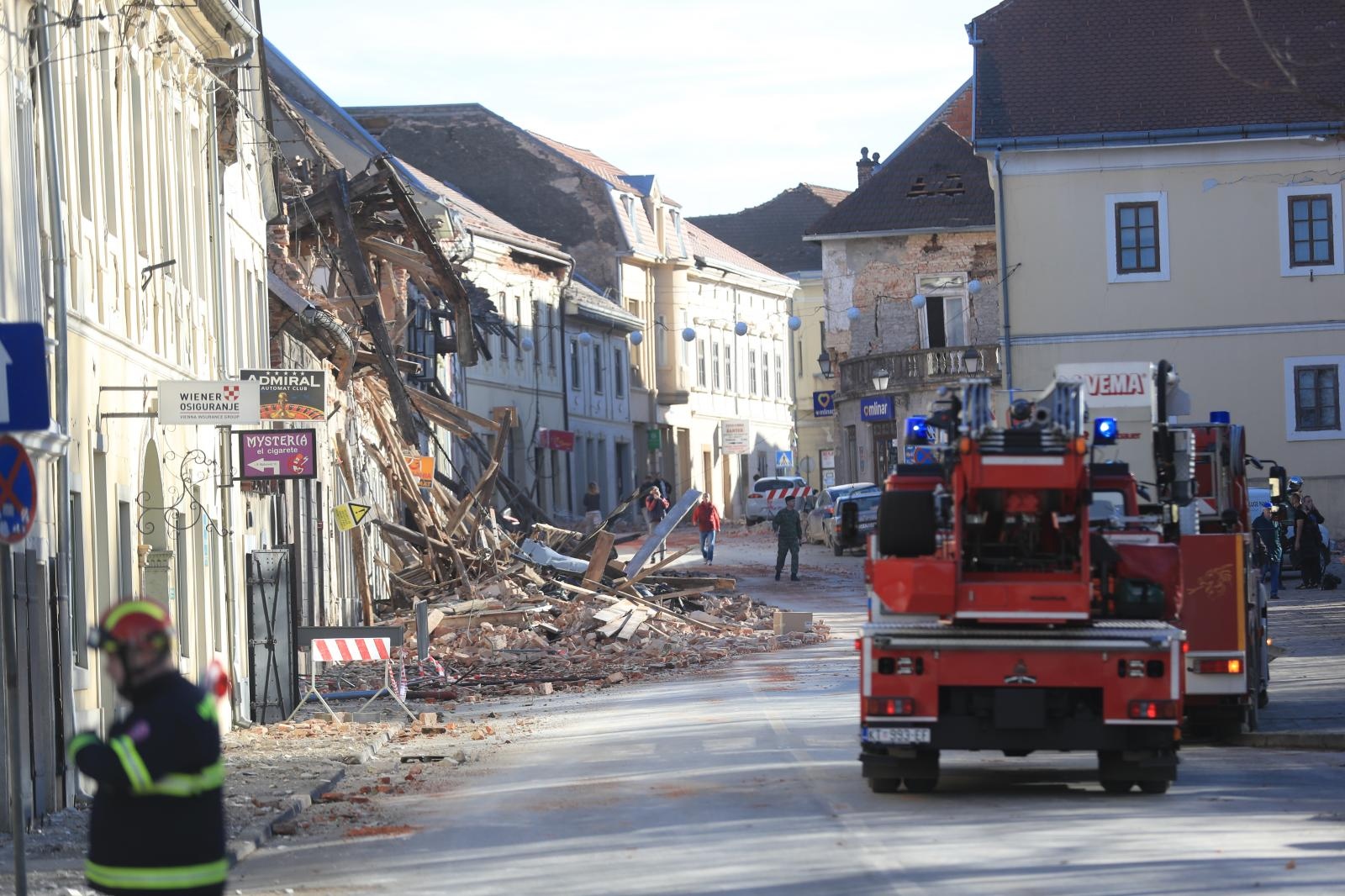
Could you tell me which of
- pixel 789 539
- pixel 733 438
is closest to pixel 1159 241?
pixel 789 539

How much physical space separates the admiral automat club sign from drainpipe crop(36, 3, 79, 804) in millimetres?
49818

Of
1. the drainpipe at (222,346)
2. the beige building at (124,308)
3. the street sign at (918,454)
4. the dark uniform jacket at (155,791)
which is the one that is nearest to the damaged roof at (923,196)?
the beige building at (124,308)

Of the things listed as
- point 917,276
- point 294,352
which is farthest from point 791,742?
point 917,276

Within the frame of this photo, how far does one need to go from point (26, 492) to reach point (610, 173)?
75.7 metres

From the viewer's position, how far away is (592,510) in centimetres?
6619

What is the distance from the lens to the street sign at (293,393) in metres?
25.5

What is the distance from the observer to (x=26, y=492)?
1141 cm

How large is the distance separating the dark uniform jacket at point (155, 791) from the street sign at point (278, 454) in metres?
18.8

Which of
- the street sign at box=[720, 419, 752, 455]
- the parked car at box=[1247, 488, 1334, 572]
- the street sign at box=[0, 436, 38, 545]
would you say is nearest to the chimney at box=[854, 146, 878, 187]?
the street sign at box=[720, 419, 752, 455]

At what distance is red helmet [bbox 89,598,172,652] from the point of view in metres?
7.49

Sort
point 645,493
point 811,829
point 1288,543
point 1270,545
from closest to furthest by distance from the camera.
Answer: point 811,829 → point 1270,545 → point 1288,543 → point 645,493

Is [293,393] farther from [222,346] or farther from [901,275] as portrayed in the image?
[901,275]

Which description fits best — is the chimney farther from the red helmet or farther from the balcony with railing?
the red helmet

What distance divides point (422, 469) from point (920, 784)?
91.4 ft
